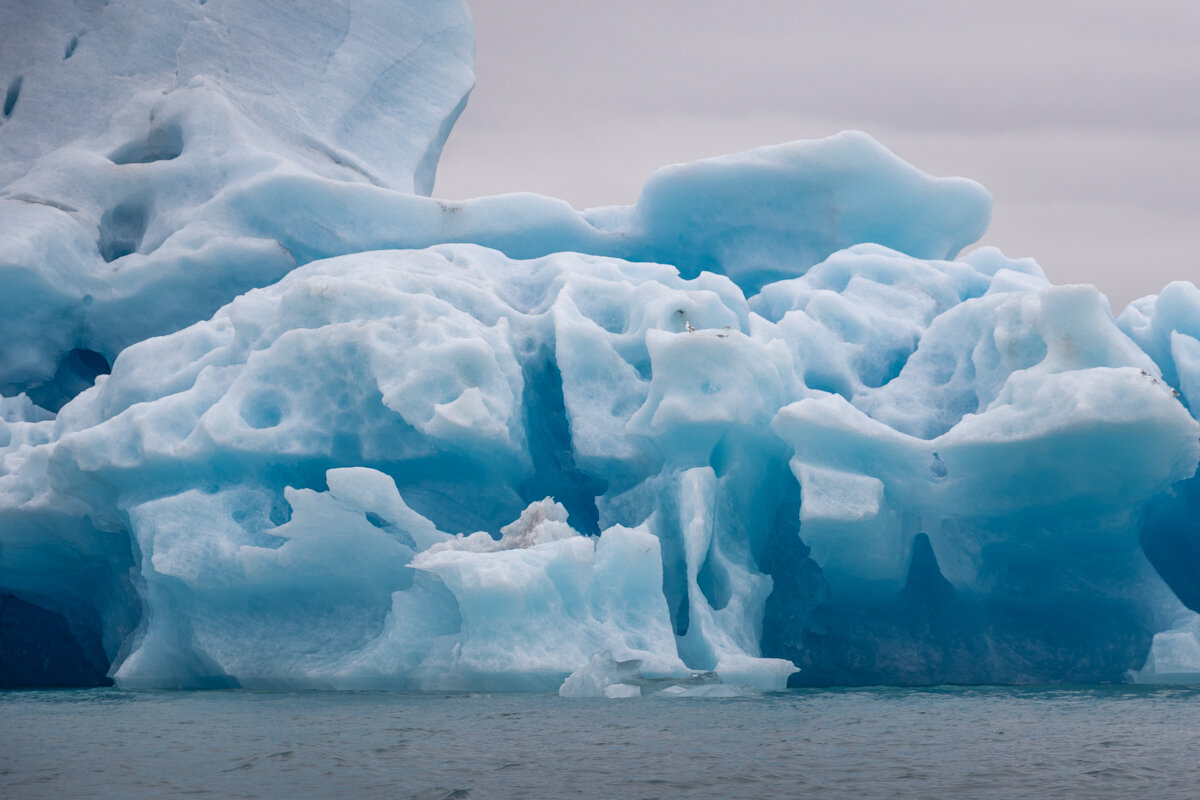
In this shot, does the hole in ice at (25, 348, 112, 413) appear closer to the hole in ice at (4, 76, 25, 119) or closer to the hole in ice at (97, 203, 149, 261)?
the hole in ice at (97, 203, 149, 261)

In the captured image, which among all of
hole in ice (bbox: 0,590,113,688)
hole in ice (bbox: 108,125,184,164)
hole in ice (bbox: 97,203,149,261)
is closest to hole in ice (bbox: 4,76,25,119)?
hole in ice (bbox: 108,125,184,164)

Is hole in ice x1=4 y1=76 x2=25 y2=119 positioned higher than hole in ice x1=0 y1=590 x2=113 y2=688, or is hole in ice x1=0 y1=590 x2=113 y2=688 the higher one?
hole in ice x1=4 y1=76 x2=25 y2=119

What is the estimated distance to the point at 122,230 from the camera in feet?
39.1

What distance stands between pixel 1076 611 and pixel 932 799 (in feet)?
18.0

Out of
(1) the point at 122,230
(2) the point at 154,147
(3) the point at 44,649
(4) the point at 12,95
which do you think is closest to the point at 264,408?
(3) the point at 44,649

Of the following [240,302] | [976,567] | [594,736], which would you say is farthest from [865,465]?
[240,302]

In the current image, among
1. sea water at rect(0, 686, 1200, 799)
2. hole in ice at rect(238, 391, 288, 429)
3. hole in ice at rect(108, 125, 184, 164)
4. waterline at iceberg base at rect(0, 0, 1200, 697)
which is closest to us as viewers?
sea water at rect(0, 686, 1200, 799)

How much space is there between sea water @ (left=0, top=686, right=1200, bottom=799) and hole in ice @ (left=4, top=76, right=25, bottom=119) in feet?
23.9

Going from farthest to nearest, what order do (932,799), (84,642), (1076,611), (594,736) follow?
(84,642)
(1076,611)
(594,736)
(932,799)

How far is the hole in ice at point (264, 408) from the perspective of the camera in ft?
28.4

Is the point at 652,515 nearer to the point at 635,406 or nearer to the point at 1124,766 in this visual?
the point at 635,406

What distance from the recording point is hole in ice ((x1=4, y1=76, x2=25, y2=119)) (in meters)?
12.3

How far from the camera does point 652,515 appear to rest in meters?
8.65

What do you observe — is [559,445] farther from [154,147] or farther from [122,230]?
[154,147]
